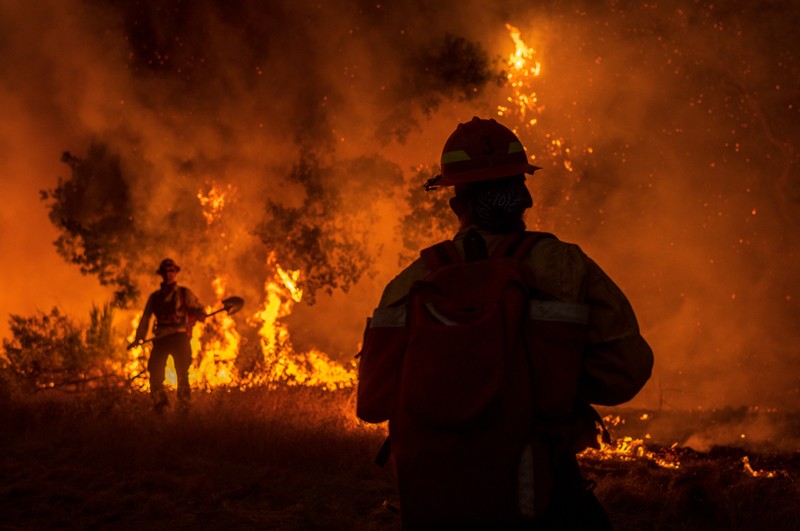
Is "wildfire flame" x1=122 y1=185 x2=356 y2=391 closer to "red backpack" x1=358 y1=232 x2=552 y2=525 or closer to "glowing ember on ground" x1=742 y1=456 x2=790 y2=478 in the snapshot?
"glowing ember on ground" x1=742 y1=456 x2=790 y2=478

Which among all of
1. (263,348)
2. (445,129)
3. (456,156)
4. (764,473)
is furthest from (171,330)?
(456,156)

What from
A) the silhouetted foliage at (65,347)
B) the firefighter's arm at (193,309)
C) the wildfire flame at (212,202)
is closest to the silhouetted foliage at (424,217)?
the wildfire flame at (212,202)

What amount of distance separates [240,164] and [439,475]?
1210cm

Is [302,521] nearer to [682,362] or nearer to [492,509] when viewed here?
[492,509]

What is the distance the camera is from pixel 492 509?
1.78 meters

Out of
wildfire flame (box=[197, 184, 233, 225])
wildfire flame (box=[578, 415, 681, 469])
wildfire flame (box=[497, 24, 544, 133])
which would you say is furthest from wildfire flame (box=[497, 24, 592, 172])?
wildfire flame (box=[578, 415, 681, 469])

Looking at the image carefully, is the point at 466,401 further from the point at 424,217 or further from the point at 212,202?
the point at 212,202

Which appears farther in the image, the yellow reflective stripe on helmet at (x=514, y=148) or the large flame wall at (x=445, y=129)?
the large flame wall at (x=445, y=129)

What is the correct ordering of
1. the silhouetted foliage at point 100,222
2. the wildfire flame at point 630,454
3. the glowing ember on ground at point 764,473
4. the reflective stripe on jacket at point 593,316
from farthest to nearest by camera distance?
1. the silhouetted foliage at point 100,222
2. the wildfire flame at point 630,454
3. the glowing ember on ground at point 764,473
4. the reflective stripe on jacket at point 593,316

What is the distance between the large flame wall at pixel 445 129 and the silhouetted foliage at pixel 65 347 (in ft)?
5.39

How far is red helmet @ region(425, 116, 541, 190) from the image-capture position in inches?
87.1

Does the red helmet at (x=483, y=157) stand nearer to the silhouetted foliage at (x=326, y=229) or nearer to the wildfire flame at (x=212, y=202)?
the silhouetted foliage at (x=326, y=229)

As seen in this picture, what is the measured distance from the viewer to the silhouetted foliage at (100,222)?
12781mm

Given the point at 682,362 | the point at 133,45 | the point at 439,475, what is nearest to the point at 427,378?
the point at 439,475
